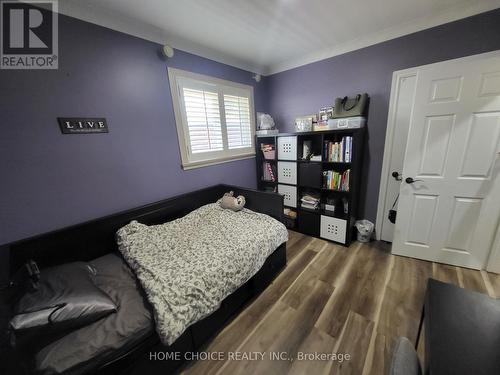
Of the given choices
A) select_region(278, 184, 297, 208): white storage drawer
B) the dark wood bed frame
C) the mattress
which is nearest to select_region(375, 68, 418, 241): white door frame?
select_region(278, 184, 297, 208): white storage drawer

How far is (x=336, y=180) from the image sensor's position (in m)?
2.38

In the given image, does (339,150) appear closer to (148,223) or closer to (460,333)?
(460,333)

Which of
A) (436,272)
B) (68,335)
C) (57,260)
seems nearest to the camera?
(68,335)

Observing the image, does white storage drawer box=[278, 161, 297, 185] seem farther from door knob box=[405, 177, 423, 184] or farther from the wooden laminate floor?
door knob box=[405, 177, 423, 184]

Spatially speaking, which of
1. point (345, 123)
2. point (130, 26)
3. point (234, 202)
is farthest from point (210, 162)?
point (345, 123)

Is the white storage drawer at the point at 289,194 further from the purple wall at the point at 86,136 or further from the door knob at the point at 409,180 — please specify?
the purple wall at the point at 86,136

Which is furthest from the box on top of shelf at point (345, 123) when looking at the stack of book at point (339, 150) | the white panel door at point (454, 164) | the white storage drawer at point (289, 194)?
the white storage drawer at point (289, 194)

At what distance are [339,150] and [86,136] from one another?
8.29 feet

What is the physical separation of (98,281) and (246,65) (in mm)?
2959

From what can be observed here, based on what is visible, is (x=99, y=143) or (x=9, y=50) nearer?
(x=9, y=50)

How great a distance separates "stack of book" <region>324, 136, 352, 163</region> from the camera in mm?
2184

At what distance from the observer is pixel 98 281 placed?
130cm

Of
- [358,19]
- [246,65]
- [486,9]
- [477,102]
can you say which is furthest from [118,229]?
[486,9]

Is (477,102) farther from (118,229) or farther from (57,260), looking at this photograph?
(57,260)
